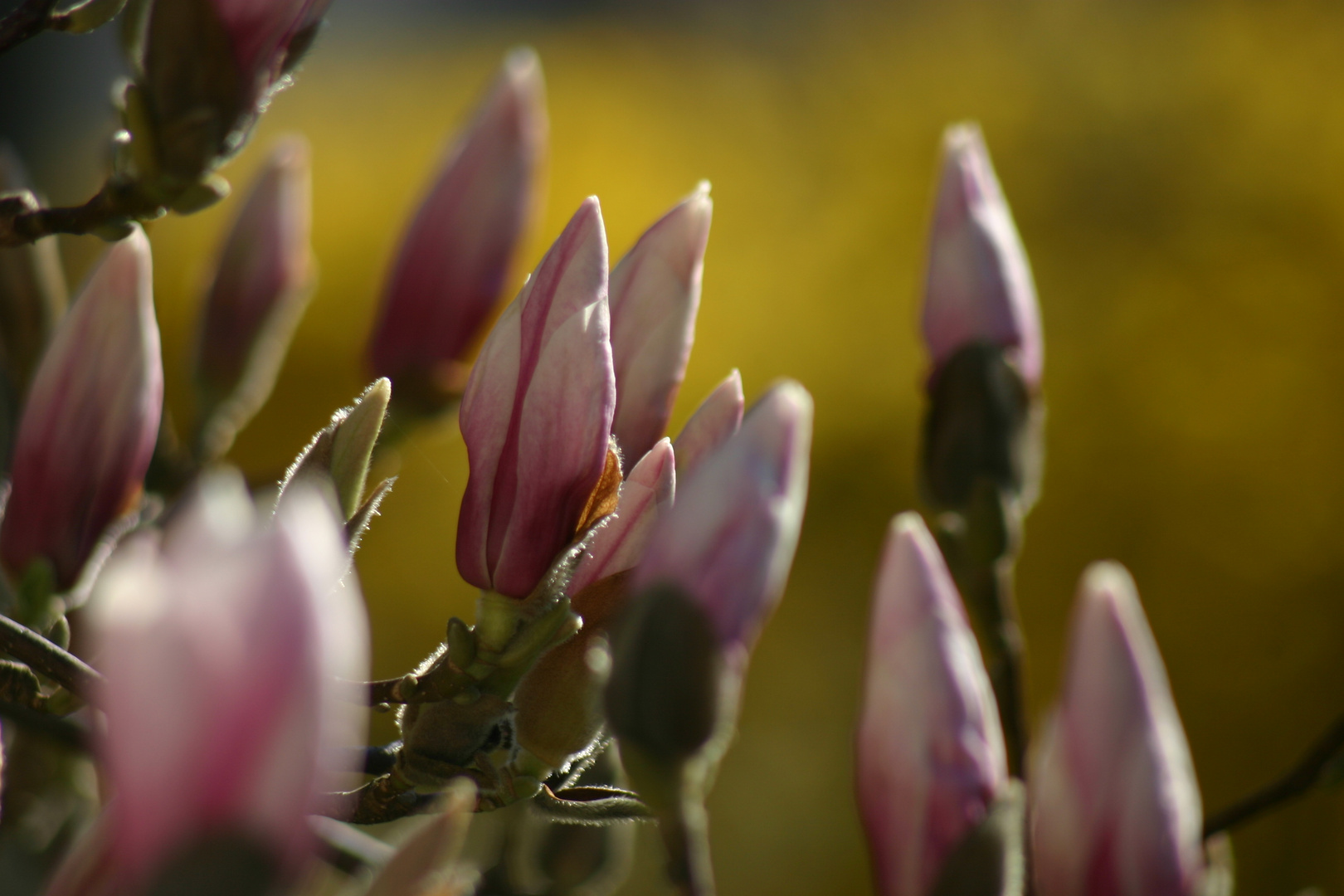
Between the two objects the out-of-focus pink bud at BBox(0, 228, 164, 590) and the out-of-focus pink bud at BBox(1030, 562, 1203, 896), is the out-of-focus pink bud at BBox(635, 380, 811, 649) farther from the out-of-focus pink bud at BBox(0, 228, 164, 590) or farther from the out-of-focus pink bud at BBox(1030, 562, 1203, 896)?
the out-of-focus pink bud at BBox(0, 228, 164, 590)

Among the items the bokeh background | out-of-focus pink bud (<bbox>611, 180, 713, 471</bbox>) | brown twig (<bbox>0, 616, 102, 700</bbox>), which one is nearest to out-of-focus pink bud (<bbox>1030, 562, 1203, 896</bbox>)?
out-of-focus pink bud (<bbox>611, 180, 713, 471</bbox>)

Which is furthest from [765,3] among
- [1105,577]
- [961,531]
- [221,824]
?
[221,824]

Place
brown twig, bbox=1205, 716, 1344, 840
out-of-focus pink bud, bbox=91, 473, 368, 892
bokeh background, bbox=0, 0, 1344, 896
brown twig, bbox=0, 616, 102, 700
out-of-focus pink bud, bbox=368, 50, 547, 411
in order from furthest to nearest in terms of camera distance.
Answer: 1. bokeh background, bbox=0, 0, 1344, 896
2. out-of-focus pink bud, bbox=368, 50, 547, 411
3. brown twig, bbox=1205, 716, 1344, 840
4. brown twig, bbox=0, 616, 102, 700
5. out-of-focus pink bud, bbox=91, 473, 368, 892

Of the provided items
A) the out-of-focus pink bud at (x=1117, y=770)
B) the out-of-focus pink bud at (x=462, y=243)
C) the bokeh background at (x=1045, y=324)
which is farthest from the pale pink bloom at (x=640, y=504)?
the bokeh background at (x=1045, y=324)

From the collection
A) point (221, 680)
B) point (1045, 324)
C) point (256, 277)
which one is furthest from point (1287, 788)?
point (1045, 324)

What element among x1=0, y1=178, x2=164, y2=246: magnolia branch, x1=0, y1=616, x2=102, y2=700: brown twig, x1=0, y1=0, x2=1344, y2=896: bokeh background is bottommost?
x1=0, y1=0, x2=1344, y2=896: bokeh background

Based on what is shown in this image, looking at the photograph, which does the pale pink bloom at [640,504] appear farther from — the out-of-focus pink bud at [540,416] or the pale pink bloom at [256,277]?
the pale pink bloom at [256,277]

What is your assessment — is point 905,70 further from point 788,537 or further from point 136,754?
point 136,754
